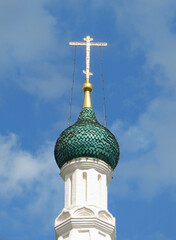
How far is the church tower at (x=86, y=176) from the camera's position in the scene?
2620 cm

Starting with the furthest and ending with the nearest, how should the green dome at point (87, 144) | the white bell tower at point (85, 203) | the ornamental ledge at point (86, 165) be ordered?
the green dome at point (87, 144) < the ornamental ledge at point (86, 165) < the white bell tower at point (85, 203)

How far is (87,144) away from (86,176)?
115 centimetres

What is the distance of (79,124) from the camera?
2872 centimetres

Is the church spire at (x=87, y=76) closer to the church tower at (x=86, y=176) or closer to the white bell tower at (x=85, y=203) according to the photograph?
the church tower at (x=86, y=176)

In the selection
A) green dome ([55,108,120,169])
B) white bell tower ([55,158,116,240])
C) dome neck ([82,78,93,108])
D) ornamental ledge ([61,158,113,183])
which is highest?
dome neck ([82,78,93,108])

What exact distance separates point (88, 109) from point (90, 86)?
936 mm

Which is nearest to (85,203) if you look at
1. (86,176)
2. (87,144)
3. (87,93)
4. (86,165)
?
(86,176)

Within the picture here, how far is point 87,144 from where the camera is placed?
27.7 metres

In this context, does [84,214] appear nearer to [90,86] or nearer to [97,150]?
[97,150]

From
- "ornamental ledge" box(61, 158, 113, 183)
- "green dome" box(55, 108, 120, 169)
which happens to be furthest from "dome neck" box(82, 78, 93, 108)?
"ornamental ledge" box(61, 158, 113, 183)

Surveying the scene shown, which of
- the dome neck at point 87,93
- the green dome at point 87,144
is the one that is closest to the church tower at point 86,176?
the green dome at point 87,144

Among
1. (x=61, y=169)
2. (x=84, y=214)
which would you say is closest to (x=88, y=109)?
(x=61, y=169)

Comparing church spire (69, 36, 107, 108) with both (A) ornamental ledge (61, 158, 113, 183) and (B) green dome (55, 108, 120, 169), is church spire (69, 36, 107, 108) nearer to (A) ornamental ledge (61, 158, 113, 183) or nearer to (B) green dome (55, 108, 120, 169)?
(B) green dome (55, 108, 120, 169)

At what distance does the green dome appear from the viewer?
2769 centimetres
